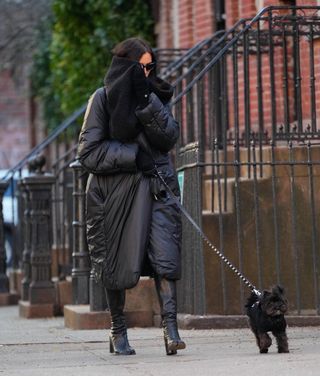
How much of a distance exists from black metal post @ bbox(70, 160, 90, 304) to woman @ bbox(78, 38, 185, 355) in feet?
11.2

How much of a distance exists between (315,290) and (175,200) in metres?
2.70

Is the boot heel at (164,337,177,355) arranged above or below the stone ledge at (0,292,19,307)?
below

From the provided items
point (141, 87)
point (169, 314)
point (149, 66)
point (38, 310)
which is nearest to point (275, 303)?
point (169, 314)

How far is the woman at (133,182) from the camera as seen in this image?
9289 millimetres

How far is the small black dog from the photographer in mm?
8953

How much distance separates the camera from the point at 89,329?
478 inches

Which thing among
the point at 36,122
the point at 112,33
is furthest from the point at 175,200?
the point at 36,122

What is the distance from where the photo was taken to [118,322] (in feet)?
31.5

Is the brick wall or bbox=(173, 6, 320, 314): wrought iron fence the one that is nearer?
bbox=(173, 6, 320, 314): wrought iron fence

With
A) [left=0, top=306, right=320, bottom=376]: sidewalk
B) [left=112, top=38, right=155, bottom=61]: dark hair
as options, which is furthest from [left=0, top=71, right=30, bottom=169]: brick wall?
[left=112, top=38, right=155, bottom=61]: dark hair

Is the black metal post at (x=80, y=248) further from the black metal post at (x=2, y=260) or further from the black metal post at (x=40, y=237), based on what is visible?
the black metal post at (x=2, y=260)

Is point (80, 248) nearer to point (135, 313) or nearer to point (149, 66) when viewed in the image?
point (135, 313)

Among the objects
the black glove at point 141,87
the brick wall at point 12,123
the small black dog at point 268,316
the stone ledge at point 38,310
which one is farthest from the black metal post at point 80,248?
the brick wall at point 12,123

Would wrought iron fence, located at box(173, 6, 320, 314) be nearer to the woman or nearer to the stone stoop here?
the stone stoop
